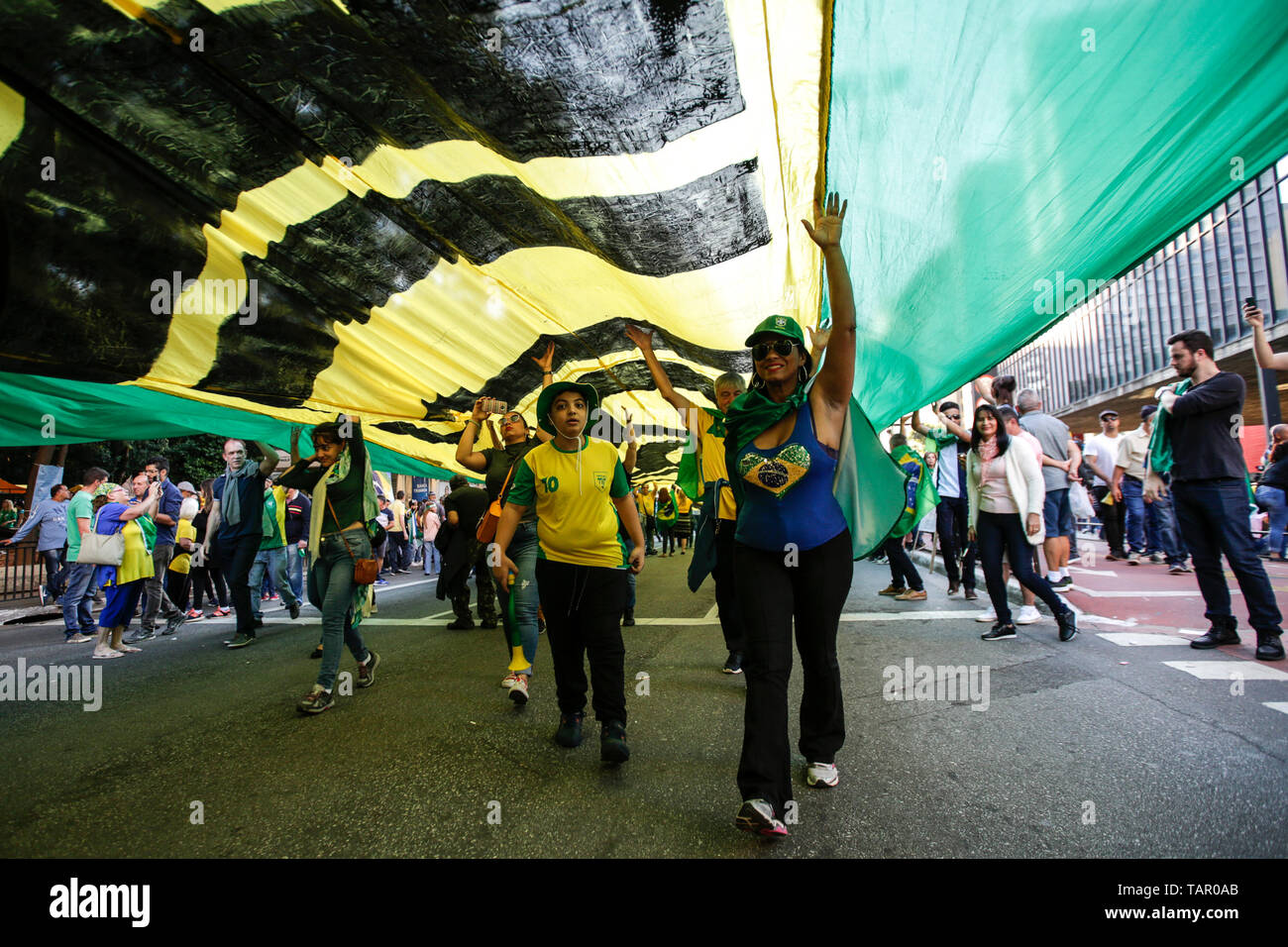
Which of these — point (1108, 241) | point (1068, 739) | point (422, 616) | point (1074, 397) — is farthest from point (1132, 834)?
point (1074, 397)

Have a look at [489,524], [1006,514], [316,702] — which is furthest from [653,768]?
[1006,514]

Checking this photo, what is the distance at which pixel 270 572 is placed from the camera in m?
6.95

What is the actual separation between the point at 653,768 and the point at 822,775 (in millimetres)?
754

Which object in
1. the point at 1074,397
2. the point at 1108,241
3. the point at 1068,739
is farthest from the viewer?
the point at 1074,397

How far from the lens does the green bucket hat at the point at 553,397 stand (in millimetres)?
3223

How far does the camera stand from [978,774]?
253 centimetres

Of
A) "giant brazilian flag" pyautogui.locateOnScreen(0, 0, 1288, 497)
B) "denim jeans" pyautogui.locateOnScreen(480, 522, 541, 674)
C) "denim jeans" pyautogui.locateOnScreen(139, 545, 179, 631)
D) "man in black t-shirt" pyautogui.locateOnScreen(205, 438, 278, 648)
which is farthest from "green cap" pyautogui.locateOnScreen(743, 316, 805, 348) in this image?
"denim jeans" pyautogui.locateOnScreen(139, 545, 179, 631)

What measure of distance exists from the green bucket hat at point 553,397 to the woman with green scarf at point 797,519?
1007 mm

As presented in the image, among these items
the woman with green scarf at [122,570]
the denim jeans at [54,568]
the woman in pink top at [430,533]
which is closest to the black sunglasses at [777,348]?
the woman with green scarf at [122,570]

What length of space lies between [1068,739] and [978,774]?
2.30 ft

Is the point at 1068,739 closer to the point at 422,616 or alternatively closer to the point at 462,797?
the point at 462,797

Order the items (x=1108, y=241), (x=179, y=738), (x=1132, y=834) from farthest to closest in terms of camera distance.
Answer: (x=179, y=738) → (x=1108, y=241) → (x=1132, y=834)

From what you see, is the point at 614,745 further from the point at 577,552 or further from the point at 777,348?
the point at 777,348

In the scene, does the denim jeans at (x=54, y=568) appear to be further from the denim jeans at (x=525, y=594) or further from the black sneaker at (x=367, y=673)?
the denim jeans at (x=525, y=594)
